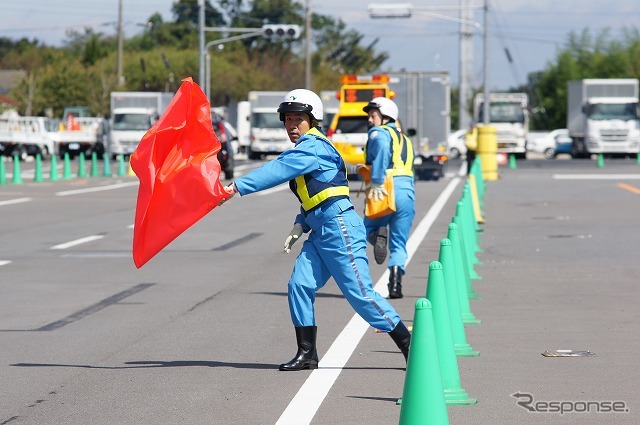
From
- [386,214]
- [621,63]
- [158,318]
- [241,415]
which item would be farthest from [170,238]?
[621,63]

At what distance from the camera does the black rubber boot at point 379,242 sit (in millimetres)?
12766

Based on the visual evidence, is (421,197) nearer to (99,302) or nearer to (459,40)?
(99,302)

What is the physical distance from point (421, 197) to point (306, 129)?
893 inches

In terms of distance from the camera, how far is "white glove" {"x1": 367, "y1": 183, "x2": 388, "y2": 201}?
12.5m

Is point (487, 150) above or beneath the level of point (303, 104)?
beneath

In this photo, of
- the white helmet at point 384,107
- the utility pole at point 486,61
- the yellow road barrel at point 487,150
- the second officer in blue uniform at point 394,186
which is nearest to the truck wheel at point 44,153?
the utility pole at point 486,61

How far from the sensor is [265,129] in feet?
208

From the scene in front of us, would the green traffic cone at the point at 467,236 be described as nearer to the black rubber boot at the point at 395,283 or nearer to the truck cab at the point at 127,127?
the black rubber boot at the point at 395,283

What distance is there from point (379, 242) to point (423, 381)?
6608 mm

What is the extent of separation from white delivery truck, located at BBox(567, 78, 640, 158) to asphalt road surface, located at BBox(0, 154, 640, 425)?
41.4 meters

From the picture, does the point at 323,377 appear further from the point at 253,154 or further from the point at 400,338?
the point at 253,154

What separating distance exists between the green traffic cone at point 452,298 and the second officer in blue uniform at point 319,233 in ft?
2.01

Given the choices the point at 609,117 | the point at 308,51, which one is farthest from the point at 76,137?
the point at 609,117

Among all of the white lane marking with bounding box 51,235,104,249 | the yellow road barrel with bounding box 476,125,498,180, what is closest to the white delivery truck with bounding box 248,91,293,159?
the yellow road barrel with bounding box 476,125,498,180
